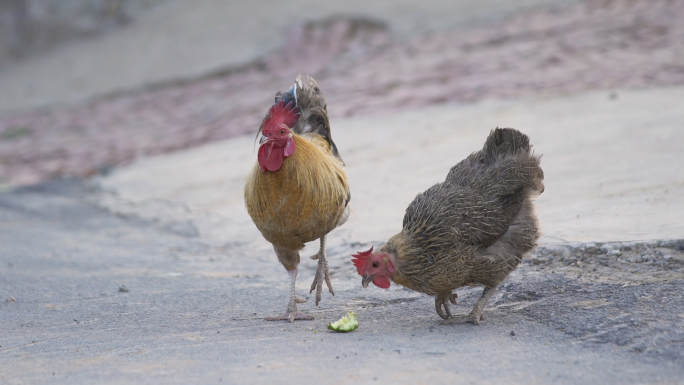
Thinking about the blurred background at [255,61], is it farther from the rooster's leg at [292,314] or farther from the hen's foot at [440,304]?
the rooster's leg at [292,314]

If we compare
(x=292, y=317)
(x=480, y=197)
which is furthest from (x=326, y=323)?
(x=480, y=197)

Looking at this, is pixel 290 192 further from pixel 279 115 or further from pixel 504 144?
pixel 504 144

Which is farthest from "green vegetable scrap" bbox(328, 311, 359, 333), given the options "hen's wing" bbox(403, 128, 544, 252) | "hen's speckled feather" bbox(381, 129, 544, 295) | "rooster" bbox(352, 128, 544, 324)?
"hen's wing" bbox(403, 128, 544, 252)

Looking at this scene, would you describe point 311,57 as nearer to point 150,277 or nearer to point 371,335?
point 150,277

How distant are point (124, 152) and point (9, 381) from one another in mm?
11151

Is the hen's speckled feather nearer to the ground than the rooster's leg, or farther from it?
farther from it

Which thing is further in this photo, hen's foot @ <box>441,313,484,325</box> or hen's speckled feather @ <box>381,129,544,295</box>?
hen's foot @ <box>441,313,484,325</box>

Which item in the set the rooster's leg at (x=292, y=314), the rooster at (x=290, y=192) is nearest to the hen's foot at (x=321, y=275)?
the rooster at (x=290, y=192)

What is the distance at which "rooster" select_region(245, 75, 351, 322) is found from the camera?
5211mm

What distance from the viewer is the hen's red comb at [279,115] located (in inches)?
207

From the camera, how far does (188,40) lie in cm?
2122

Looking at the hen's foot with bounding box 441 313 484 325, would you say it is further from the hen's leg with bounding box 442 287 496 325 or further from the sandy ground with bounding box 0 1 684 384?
the sandy ground with bounding box 0 1 684 384

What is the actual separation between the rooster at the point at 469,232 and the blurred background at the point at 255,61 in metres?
7.34

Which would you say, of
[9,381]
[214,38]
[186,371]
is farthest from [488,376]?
[214,38]
